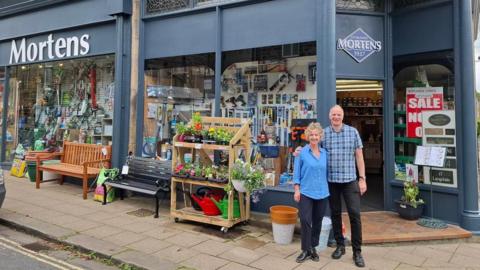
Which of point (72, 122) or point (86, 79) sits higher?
point (86, 79)

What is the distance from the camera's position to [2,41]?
10.8m

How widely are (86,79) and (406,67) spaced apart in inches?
287

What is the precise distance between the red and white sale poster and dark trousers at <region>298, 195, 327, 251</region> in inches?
113

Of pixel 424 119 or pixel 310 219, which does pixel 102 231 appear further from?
pixel 424 119

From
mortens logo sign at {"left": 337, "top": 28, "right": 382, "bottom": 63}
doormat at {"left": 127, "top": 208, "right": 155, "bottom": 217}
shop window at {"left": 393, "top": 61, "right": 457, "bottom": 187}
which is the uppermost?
mortens logo sign at {"left": 337, "top": 28, "right": 382, "bottom": 63}

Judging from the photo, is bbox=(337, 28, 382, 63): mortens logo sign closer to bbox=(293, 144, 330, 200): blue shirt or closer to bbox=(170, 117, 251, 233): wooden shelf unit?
bbox=(170, 117, 251, 233): wooden shelf unit

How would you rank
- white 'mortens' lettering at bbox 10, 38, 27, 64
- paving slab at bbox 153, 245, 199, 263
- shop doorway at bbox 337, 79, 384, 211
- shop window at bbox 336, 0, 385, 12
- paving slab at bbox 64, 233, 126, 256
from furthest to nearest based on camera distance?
shop doorway at bbox 337, 79, 384, 211
white 'mortens' lettering at bbox 10, 38, 27, 64
shop window at bbox 336, 0, 385, 12
paving slab at bbox 64, 233, 126, 256
paving slab at bbox 153, 245, 199, 263

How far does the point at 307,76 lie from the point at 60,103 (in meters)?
6.72

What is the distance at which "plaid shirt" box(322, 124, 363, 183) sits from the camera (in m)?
4.58

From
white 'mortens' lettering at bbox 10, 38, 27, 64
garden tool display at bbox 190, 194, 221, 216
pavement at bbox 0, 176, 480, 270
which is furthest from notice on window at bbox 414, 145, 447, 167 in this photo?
white 'mortens' lettering at bbox 10, 38, 27, 64

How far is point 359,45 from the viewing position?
616 cm

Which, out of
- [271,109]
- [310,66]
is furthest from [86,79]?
[310,66]

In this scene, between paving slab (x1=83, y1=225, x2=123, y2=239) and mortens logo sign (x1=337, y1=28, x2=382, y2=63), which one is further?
mortens logo sign (x1=337, y1=28, x2=382, y2=63)

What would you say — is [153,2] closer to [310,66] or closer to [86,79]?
[86,79]
